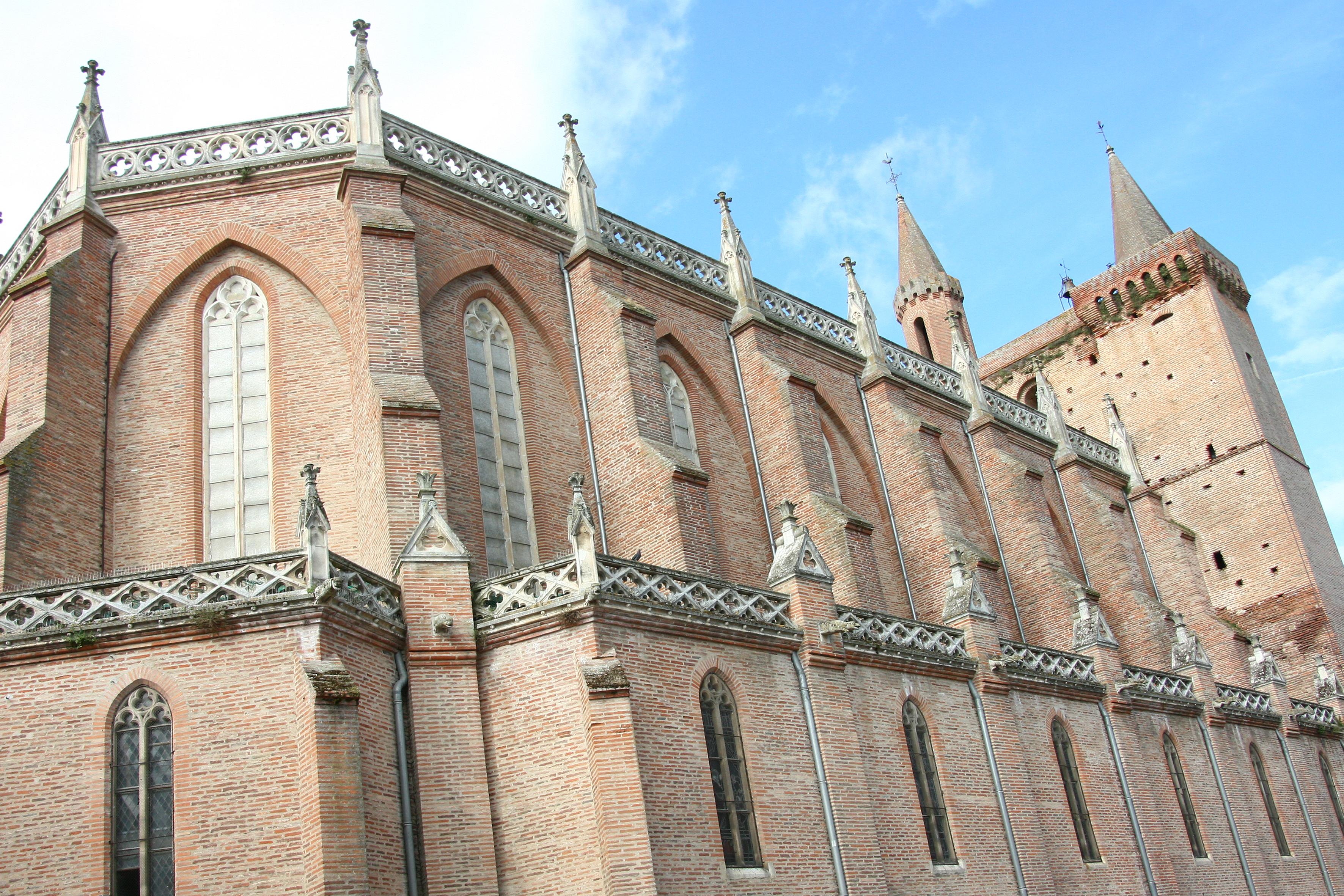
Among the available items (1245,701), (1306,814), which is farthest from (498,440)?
(1306,814)

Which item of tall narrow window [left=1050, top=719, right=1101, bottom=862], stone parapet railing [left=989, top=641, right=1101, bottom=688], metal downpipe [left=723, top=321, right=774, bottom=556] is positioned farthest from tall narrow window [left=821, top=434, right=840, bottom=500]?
tall narrow window [left=1050, top=719, right=1101, bottom=862]

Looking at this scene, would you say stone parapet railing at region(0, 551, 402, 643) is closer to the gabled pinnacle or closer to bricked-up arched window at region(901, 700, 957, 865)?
bricked-up arched window at region(901, 700, 957, 865)

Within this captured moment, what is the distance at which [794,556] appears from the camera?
A: 1920 cm

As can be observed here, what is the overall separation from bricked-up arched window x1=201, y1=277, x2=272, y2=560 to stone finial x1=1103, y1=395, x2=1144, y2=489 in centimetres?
2927

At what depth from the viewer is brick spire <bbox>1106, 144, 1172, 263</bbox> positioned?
44969mm

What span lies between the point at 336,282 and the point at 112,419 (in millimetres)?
4097

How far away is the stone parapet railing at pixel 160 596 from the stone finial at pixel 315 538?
0.29ft

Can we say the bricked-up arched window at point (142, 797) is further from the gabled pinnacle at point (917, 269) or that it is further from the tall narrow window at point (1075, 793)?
the gabled pinnacle at point (917, 269)

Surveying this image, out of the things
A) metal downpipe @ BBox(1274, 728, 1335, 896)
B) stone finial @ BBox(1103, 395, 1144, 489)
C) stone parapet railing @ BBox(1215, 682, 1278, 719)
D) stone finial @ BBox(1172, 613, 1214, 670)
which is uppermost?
stone finial @ BBox(1103, 395, 1144, 489)

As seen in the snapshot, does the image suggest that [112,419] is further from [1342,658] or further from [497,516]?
[1342,658]

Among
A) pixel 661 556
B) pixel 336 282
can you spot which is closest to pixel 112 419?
pixel 336 282

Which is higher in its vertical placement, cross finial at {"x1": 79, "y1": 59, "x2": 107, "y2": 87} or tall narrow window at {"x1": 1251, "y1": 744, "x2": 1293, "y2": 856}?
cross finial at {"x1": 79, "y1": 59, "x2": 107, "y2": 87}

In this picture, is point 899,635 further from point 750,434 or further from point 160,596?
point 160,596

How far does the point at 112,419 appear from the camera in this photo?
18.9 m
